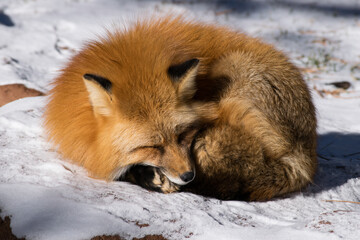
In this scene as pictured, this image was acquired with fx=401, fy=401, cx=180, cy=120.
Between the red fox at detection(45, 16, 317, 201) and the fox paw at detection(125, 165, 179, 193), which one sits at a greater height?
the red fox at detection(45, 16, 317, 201)

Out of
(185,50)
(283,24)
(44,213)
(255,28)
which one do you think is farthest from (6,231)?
(283,24)

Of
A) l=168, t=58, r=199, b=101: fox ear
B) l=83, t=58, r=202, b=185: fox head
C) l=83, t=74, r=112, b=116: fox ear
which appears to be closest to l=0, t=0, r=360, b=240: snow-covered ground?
l=83, t=58, r=202, b=185: fox head

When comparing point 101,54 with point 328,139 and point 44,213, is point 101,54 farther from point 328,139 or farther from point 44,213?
point 328,139

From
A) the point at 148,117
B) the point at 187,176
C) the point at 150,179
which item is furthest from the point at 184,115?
the point at 150,179

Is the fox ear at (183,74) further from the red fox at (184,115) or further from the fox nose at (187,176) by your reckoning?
the fox nose at (187,176)

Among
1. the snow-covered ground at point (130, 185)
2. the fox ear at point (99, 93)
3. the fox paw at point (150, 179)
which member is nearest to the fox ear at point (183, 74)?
the fox ear at point (99, 93)

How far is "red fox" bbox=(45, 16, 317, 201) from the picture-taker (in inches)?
88.7

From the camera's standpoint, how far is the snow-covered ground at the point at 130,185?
1.93 metres

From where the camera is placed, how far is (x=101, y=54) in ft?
8.19

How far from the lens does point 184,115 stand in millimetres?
2314

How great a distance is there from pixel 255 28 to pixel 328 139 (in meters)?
2.88

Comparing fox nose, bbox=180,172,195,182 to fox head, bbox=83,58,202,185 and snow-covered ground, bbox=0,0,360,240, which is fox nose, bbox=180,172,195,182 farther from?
snow-covered ground, bbox=0,0,360,240

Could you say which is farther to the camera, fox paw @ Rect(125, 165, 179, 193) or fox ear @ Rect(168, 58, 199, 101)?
fox paw @ Rect(125, 165, 179, 193)

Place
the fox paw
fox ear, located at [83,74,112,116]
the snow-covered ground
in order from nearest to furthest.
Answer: the snow-covered ground
fox ear, located at [83,74,112,116]
the fox paw
